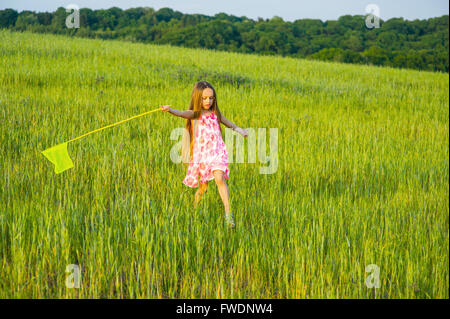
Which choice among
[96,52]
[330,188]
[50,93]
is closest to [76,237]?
[330,188]

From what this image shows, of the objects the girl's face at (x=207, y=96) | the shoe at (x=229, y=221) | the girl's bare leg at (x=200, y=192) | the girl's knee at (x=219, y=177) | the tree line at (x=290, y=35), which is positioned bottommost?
the shoe at (x=229, y=221)

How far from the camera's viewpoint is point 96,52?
44.0 feet

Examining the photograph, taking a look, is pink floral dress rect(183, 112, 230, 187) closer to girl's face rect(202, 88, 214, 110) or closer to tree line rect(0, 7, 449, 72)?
girl's face rect(202, 88, 214, 110)

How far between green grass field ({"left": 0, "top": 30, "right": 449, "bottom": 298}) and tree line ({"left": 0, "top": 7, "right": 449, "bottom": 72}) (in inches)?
727

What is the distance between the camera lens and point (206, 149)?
125 inches

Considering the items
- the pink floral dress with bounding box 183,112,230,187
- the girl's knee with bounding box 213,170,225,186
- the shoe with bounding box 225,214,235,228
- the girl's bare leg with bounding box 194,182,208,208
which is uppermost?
the pink floral dress with bounding box 183,112,230,187

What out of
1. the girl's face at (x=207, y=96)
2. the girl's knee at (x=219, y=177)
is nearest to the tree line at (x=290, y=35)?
the girl's face at (x=207, y=96)

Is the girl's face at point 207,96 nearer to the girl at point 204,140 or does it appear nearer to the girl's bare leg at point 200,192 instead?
the girl at point 204,140

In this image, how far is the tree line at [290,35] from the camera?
1089 inches

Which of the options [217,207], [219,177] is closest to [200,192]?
[217,207]

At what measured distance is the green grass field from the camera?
2.21m

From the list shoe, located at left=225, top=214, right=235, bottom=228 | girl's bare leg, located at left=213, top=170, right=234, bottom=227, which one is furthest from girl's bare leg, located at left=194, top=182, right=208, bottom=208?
shoe, located at left=225, top=214, right=235, bottom=228

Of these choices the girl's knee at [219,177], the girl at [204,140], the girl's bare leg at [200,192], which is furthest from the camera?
the girl's bare leg at [200,192]
